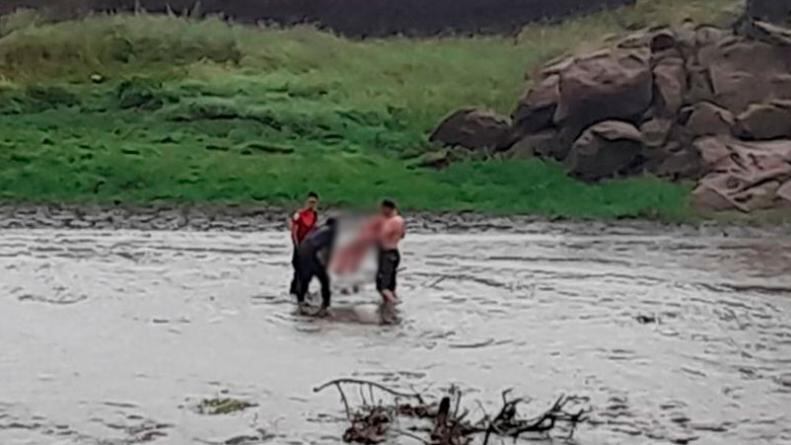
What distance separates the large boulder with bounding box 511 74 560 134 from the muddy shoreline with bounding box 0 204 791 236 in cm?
481

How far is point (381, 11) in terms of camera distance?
4584 cm

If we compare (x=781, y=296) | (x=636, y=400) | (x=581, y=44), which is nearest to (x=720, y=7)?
(x=581, y=44)

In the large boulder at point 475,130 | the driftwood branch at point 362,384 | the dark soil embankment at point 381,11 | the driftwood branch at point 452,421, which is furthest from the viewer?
the dark soil embankment at point 381,11

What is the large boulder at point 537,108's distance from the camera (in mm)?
35844

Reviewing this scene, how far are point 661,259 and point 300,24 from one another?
21824 mm

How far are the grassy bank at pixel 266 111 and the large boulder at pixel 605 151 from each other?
0.50 meters

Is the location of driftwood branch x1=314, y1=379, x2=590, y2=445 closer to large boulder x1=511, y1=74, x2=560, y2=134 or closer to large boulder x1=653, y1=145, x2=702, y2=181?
large boulder x1=653, y1=145, x2=702, y2=181

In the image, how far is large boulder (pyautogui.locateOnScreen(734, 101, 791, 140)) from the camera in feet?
110

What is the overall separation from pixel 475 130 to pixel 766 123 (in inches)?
248

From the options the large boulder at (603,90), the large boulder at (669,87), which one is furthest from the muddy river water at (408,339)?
→ the large boulder at (669,87)

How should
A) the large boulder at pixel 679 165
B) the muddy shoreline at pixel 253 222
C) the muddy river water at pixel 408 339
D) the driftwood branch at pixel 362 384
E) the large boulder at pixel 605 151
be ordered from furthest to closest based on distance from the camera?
the large boulder at pixel 605 151 → the large boulder at pixel 679 165 → the muddy shoreline at pixel 253 222 → the driftwood branch at pixel 362 384 → the muddy river water at pixel 408 339

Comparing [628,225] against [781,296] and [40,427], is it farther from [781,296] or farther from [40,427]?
[40,427]

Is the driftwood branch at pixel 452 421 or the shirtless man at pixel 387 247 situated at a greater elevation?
the shirtless man at pixel 387 247

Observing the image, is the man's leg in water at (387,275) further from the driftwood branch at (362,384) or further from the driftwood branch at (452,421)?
the driftwood branch at (452,421)
